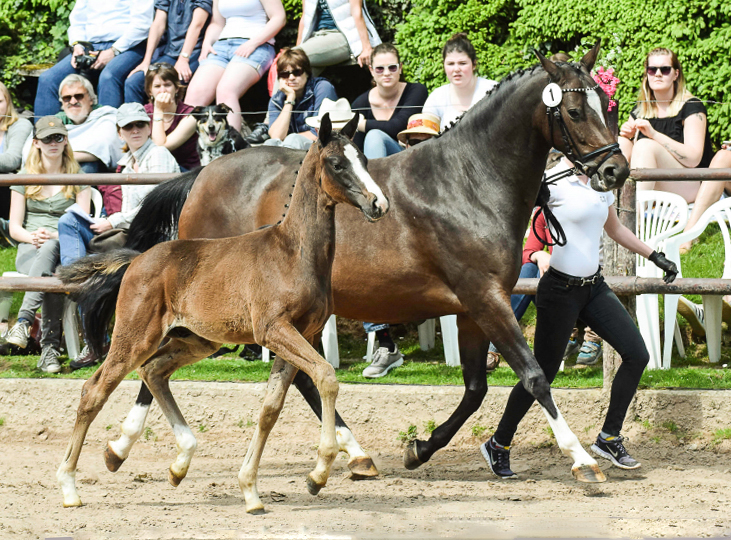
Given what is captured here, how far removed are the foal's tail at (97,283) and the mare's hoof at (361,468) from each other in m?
1.57

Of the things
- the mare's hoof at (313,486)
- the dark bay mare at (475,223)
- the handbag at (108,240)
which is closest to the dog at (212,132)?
the handbag at (108,240)

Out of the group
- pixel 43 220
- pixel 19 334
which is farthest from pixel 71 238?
pixel 19 334

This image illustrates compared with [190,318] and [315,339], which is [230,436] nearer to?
[315,339]

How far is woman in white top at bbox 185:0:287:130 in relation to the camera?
869 cm

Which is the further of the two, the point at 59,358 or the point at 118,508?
the point at 59,358

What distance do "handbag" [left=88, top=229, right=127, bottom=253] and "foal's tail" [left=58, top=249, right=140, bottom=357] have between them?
1397mm

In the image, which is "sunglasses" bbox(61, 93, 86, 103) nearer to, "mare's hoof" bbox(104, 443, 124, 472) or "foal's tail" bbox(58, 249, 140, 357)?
"foal's tail" bbox(58, 249, 140, 357)

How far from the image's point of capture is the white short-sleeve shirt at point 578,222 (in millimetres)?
4945

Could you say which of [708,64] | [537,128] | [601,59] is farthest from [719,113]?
[537,128]

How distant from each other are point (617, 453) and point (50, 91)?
6.99 metres

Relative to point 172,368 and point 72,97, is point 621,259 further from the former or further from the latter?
point 72,97

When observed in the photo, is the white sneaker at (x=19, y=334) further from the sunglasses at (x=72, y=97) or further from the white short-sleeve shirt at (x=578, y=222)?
the white short-sleeve shirt at (x=578, y=222)

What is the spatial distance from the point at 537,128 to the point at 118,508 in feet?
9.47

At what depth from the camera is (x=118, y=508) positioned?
15.2 ft
